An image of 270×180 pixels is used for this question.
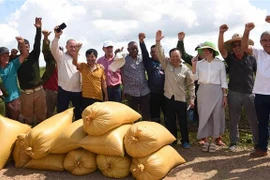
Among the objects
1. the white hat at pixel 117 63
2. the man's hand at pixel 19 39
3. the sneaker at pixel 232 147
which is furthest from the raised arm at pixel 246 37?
the man's hand at pixel 19 39

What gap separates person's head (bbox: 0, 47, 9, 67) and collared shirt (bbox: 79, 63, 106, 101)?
1143mm

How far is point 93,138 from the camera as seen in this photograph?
4367mm

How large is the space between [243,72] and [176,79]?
0.99 m

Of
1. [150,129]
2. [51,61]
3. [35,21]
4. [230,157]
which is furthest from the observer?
[51,61]

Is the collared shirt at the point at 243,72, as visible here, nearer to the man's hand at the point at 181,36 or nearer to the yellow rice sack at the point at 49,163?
the man's hand at the point at 181,36

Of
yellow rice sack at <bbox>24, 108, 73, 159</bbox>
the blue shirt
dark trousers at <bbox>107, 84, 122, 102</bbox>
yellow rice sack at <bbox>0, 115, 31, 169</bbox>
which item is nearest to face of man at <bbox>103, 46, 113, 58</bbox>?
dark trousers at <bbox>107, 84, 122, 102</bbox>

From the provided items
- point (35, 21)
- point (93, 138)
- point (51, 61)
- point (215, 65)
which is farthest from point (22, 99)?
point (215, 65)

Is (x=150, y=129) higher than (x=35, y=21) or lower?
lower

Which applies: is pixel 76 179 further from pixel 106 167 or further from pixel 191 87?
pixel 191 87

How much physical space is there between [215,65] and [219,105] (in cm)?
60

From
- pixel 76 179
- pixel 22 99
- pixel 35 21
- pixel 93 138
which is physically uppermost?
pixel 35 21

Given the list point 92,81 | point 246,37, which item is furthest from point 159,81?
point 246,37

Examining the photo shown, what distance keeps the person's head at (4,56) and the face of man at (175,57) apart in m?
2.53

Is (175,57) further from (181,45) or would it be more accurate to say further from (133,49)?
(133,49)
